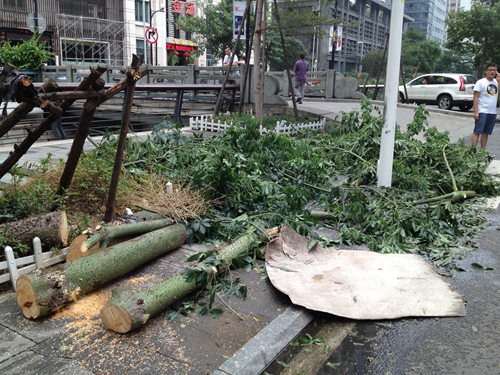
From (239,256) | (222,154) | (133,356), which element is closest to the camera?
(133,356)

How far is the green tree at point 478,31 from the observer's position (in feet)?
91.2

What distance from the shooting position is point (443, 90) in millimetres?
23188

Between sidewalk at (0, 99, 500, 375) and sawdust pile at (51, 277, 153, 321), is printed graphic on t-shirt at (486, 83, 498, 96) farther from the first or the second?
sawdust pile at (51, 277, 153, 321)

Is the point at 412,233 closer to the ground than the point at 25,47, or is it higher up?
closer to the ground

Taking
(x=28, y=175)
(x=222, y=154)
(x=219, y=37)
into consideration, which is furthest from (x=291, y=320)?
(x=219, y=37)

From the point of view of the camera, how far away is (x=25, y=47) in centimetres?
2055

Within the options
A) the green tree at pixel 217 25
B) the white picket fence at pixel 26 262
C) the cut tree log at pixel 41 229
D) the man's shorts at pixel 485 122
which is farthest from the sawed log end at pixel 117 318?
the green tree at pixel 217 25

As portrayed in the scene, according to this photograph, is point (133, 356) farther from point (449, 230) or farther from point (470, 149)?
point (470, 149)

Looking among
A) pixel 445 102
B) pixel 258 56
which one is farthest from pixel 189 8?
pixel 258 56

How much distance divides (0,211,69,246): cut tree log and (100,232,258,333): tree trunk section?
1100 mm

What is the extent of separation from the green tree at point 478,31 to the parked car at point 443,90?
6377 millimetres

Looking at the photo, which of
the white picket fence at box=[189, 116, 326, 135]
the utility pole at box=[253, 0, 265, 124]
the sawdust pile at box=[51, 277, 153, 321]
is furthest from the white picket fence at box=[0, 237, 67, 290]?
the utility pole at box=[253, 0, 265, 124]

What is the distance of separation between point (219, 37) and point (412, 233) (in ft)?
112

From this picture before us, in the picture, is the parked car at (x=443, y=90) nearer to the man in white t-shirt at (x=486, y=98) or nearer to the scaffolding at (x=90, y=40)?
the man in white t-shirt at (x=486, y=98)
